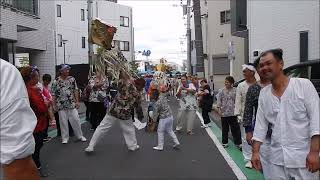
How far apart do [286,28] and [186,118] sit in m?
7.43

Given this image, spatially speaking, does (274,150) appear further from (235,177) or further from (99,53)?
(99,53)

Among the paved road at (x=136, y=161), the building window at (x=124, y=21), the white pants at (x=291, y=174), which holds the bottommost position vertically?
the paved road at (x=136, y=161)

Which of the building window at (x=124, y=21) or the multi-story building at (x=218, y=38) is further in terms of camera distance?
the building window at (x=124, y=21)

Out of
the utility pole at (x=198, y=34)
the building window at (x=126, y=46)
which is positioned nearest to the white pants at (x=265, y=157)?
the utility pole at (x=198, y=34)

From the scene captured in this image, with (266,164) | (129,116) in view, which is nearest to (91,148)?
(129,116)

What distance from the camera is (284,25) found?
18.5 meters

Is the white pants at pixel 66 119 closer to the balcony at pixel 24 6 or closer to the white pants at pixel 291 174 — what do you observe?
the white pants at pixel 291 174

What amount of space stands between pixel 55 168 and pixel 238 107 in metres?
3.30

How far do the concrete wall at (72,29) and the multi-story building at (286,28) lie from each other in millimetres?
27482

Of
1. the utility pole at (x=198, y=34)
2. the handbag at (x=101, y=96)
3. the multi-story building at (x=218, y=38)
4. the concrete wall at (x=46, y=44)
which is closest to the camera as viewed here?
the handbag at (x=101, y=96)

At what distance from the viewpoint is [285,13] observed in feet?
60.4

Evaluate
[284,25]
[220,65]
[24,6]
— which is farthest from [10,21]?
[220,65]

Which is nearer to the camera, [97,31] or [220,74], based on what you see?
[97,31]

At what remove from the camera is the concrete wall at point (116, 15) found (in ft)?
184
